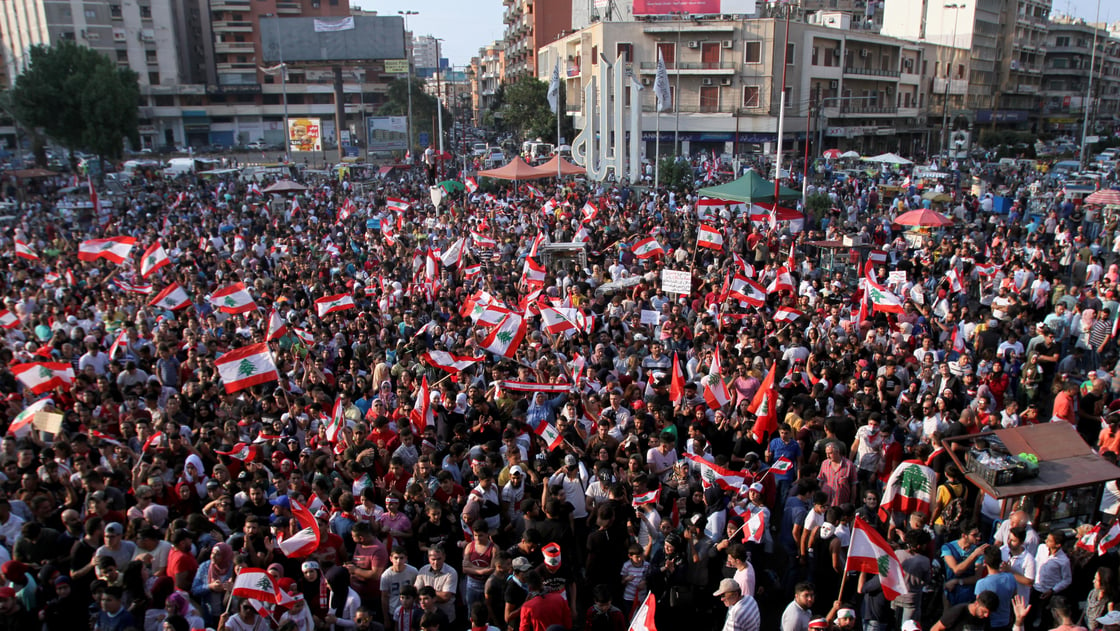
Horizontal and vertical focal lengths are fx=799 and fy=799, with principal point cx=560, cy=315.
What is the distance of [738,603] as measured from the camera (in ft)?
16.6

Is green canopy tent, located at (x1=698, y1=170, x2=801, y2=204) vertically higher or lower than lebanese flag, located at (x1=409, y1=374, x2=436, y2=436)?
higher

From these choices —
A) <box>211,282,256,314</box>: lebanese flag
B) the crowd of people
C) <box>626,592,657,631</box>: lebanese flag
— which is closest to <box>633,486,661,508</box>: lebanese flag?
the crowd of people

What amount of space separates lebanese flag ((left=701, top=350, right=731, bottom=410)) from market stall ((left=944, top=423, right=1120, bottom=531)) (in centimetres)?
246

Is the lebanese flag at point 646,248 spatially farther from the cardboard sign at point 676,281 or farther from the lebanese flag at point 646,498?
the lebanese flag at point 646,498

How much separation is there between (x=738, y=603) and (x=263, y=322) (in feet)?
31.4

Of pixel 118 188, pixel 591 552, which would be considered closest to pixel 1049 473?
pixel 591 552

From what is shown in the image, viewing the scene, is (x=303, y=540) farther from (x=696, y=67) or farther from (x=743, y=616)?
(x=696, y=67)

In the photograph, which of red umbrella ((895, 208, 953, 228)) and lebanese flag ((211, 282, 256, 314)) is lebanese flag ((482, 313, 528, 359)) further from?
red umbrella ((895, 208, 953, 228))

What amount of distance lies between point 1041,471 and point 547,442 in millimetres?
4131

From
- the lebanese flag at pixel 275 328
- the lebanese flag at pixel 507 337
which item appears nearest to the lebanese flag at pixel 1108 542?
the lebanese flag at pixel 507 337

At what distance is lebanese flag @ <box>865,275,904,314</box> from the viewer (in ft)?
34.8

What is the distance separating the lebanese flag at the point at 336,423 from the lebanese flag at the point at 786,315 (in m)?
6.17

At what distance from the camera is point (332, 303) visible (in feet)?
41.7

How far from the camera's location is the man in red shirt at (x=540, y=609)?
501cm
